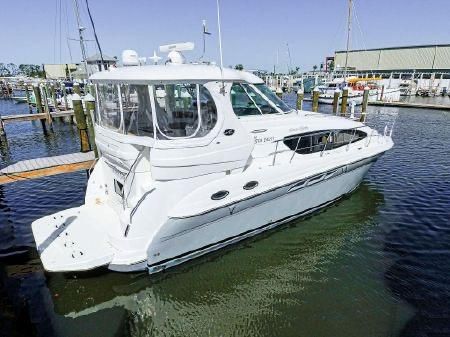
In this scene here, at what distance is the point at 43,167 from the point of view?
28.5 ft

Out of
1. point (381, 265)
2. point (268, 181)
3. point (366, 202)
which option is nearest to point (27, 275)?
point (268, 181)

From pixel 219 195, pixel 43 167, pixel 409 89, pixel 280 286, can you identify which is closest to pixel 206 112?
pixel 219 195

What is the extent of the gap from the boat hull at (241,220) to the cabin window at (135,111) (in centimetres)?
172

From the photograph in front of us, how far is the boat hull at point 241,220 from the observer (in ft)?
19.3

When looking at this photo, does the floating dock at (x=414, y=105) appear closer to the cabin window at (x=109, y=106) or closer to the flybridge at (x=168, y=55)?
the flybridge at (x=168, y=55)

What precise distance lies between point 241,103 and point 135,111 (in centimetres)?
265

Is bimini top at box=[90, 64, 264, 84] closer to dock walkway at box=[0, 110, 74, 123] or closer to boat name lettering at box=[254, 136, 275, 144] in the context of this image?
boat name lettering at box=[254, 136, 275, 144]

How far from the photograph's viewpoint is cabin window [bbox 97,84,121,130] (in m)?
5.90

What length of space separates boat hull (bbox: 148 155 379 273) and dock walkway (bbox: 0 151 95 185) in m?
4.16

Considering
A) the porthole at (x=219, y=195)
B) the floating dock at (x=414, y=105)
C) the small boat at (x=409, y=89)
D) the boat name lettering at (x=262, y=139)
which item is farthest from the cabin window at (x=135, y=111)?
the small boat at (x=409, y=89)

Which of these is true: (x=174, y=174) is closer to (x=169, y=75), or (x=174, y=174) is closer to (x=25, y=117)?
(x=169, y=75)

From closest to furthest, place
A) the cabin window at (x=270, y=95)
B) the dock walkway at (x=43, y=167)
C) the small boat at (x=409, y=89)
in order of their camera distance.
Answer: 1. the cabin window at (x=270, y=95)
2. the dock walkway at (x=43, y=167)
3. the small boat at (x=409, y=89)

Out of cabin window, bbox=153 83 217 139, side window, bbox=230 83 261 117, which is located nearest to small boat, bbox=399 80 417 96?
side window, bbox=230 83 261 117

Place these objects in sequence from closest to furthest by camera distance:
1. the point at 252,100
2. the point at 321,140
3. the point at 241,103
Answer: the point at 241,103
the point at 252,100
the point at 321,140
